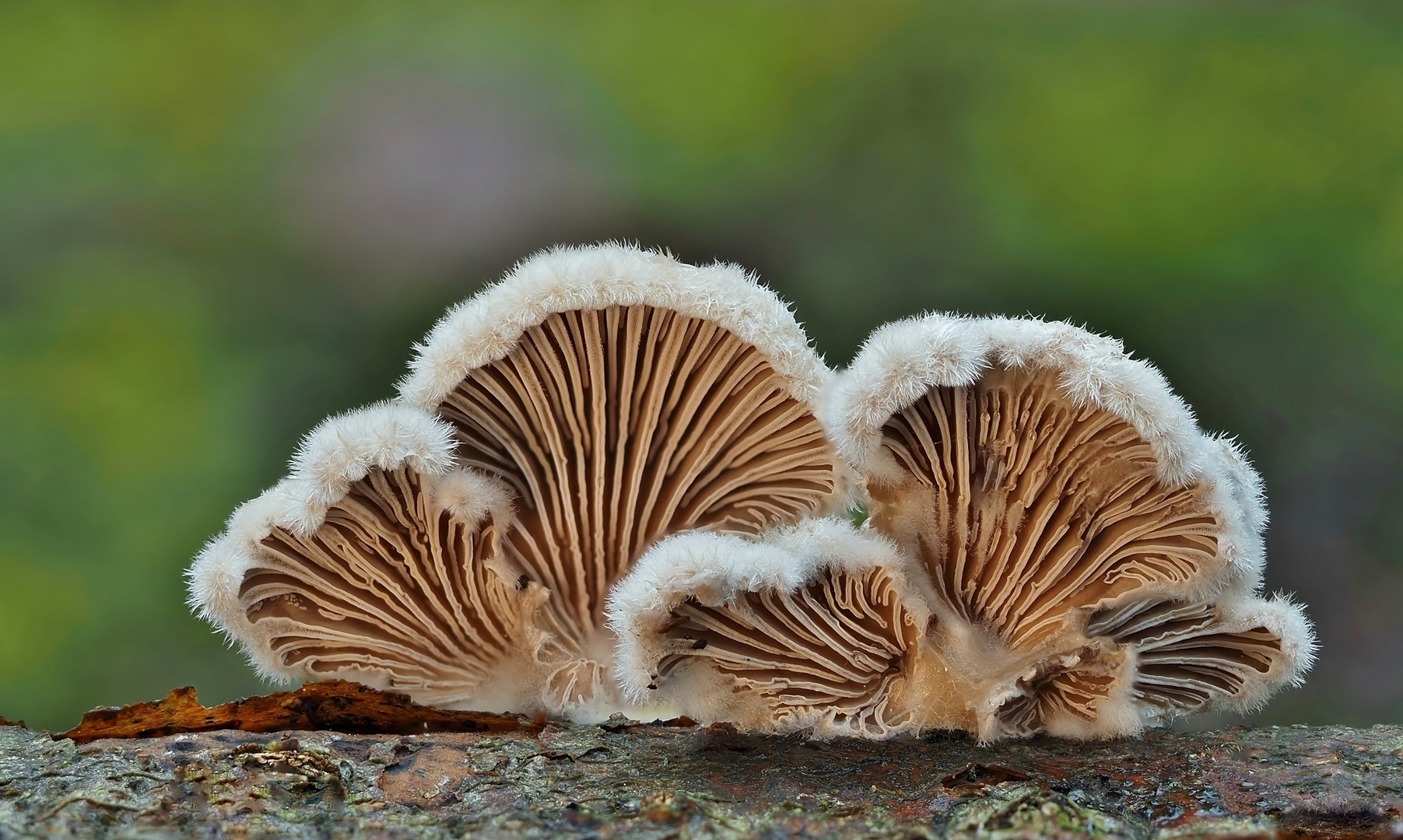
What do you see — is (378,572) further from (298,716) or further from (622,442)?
(622,442)

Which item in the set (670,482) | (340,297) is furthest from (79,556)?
(670,482)

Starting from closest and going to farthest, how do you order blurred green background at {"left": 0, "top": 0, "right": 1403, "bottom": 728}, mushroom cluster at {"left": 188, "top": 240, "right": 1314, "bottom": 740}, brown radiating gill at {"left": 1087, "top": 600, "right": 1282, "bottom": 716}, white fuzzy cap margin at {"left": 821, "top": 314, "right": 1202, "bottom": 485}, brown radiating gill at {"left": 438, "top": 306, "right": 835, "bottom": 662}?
1. white fuzzy cap margin at {"left": 821, "top": 314, "right": 1202, "bottom": 485}
2. mushroom cluster at {"left": 188, "top": 240, "right": 1314, "bottom": 740}
3. brown radiating gill at {"left": 1087, "top": 600, "right": 1282, "bottom": 716}
4. brown radiating gill at {"left": 438, "top": 306, "right": 835, "bottom": 662}
5. blurred green background at {"left": 0, "top": 0, "right": 1403, "bottom": 728}

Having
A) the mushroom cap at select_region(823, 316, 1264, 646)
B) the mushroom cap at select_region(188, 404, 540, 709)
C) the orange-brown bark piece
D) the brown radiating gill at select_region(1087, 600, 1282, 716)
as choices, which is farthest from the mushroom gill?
the mushroom cap at select_region(188, 404, 540, 709)

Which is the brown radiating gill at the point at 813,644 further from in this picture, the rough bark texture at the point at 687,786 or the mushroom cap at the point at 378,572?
the mushroom cap at the point at 378,572

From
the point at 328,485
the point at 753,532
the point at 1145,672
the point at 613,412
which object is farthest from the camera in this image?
the point at 753,532

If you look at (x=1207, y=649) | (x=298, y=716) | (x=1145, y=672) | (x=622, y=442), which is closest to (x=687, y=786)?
(x=298, y=716)

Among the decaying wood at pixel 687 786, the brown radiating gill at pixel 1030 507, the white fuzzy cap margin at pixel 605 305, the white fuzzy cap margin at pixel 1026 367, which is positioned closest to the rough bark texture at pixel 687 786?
the decaying wood at pixel 687 786

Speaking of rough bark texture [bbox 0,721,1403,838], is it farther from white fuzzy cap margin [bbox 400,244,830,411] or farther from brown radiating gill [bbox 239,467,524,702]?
white fuzzy cap margin [bbox 400,244,830,411]

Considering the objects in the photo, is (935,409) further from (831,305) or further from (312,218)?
(312,218)
